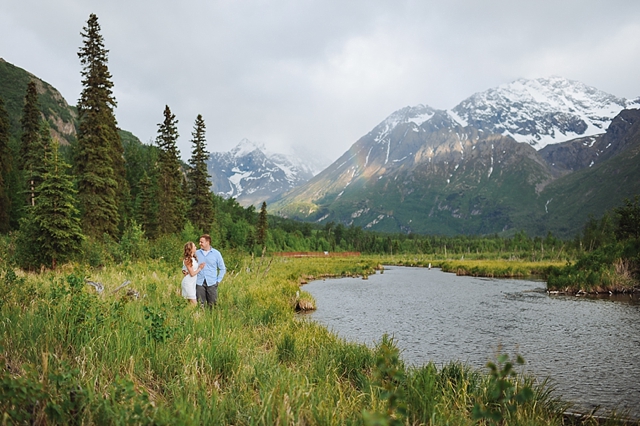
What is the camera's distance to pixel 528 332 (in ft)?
50.6

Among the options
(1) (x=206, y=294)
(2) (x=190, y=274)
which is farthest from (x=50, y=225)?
(2) (x=190, y=274)

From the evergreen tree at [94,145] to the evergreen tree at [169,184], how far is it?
31.8ft

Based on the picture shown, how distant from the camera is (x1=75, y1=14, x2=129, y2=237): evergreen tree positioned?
1163 inches

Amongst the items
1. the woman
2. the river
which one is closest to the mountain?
the river

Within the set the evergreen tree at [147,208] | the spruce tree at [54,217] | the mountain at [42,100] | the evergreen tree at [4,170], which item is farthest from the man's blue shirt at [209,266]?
the mountain at [42,100]

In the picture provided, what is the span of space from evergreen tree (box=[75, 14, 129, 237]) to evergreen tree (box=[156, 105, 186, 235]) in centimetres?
969

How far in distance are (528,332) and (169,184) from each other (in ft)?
126

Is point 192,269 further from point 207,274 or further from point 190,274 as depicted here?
point 207,274

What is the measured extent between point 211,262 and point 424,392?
716 cm

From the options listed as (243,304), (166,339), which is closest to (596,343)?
(243,304)

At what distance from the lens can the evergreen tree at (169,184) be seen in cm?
4259

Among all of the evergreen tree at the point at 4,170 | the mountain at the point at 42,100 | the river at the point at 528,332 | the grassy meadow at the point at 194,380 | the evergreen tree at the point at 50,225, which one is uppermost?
the mountain at the point at 42,100

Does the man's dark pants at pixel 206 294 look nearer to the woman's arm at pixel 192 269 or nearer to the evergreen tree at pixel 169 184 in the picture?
the woman's arm at pixel 192 269

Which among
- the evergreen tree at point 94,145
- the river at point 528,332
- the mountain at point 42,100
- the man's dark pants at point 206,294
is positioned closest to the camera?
the river at point 528,332
